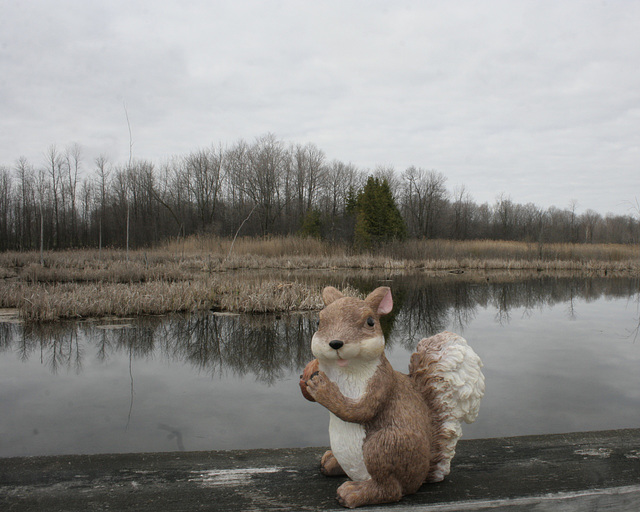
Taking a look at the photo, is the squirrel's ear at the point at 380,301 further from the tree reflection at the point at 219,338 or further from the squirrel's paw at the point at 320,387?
the tree reflection at the point at 219,338

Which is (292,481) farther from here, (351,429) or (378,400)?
(378,400)

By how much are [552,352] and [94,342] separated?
294 inches

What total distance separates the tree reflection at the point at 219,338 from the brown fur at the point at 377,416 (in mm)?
3541

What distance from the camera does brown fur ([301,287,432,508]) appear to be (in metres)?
1.92

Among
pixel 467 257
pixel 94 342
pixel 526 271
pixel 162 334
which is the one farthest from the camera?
pixel 467 257

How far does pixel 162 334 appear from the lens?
7.69m

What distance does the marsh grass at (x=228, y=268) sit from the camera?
384 inches

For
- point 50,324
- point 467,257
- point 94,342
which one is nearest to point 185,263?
point 50,324

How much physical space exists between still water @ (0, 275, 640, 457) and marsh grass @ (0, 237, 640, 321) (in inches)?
34.5

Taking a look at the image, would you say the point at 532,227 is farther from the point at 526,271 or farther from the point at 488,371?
the point at 488,371

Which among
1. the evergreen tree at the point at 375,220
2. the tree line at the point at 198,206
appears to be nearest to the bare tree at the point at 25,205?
the tree line at the point at 198,206

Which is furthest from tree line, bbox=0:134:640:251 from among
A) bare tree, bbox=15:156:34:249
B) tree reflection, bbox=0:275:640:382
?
tree reflection, bbox=0:275:640:382

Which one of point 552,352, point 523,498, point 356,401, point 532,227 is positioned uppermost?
point 532,227

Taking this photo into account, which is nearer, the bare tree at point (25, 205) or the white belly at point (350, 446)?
the white belly at point (350, 446)
